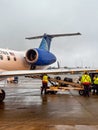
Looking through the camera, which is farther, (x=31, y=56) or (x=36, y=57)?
(x=31, y=56)

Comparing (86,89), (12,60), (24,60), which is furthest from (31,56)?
(86,89)

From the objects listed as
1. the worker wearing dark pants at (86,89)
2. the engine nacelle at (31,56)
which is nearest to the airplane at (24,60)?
the engine nacelle at (31,56)

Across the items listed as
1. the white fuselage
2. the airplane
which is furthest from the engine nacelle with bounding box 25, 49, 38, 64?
the white fuselage

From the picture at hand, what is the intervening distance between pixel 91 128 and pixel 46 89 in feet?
50.9

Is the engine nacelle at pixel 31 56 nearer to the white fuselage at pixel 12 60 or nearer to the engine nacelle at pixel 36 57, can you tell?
the engine nacelle at pixel 36 57

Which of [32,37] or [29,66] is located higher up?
[32,37]

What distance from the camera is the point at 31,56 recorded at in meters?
23.8

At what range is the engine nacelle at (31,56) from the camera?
76.6 ft

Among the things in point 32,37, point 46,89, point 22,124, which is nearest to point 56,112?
point 22,124

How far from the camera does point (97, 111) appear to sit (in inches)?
569

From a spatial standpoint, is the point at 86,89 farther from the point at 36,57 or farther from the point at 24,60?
the point at 24,60

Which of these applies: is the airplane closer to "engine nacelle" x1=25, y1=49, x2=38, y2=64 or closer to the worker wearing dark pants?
"engine nacelle" x1=25, y1=49, x2=38, y2=64

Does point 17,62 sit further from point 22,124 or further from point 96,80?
point 22,124

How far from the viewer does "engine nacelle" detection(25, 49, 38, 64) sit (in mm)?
23359
